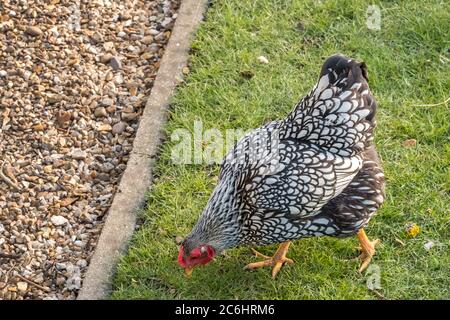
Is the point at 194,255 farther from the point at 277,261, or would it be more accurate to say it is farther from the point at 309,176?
the point at 309,176

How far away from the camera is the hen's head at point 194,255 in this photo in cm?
455

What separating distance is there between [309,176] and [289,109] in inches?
53.5

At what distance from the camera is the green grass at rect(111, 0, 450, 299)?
484 cm

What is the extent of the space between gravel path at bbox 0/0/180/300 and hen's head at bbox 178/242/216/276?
Result: 747 millimetres

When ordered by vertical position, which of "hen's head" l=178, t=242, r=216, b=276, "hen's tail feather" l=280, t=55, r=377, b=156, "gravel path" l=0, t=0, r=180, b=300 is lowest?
"gravel path" l=0, t=0, r=180, b=300

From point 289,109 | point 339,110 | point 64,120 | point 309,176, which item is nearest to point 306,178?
point 309,176

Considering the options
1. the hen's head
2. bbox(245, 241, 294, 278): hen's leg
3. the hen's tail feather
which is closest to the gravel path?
the hen's head

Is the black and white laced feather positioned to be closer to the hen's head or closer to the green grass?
the hen's head

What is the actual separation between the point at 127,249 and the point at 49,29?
6.77 ft

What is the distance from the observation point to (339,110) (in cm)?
439

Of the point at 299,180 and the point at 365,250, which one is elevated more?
the point at 299,180

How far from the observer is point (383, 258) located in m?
4.92

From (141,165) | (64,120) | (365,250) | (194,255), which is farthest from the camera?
(64,120)
